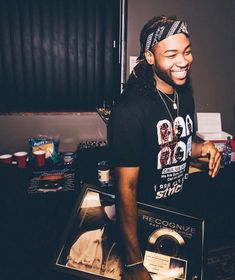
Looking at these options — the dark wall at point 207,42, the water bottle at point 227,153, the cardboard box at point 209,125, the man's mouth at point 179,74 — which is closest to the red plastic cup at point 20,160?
the dark wall at point 207,42

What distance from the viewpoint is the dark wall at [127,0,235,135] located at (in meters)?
2.43

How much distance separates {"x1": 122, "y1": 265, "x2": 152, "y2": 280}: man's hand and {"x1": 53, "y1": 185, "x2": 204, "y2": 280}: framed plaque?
27 mm

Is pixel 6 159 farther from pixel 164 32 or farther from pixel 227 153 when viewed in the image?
pixel 227 153

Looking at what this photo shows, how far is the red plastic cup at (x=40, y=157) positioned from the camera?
2189 mm

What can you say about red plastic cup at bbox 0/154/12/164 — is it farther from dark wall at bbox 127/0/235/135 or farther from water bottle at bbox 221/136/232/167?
water bottle at bbox 221/136/232/167

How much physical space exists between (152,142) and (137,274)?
600mm

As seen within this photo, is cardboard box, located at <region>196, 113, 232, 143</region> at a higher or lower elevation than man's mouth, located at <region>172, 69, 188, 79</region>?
lower

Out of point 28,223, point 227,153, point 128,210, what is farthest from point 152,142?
point 227,153

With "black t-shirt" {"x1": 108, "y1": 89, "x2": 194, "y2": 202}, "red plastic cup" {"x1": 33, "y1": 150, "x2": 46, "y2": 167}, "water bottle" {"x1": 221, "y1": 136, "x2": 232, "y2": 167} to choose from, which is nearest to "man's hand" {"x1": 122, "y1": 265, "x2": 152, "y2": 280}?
"black t-shirt" {"x1": 108, "y1": 89, "x2": 194, "y2": 202}

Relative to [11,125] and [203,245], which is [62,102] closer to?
[11,125]

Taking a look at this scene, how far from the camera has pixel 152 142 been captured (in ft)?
4.33

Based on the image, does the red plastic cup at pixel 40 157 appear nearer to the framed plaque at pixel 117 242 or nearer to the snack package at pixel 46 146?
the snack package at pixel 46 146

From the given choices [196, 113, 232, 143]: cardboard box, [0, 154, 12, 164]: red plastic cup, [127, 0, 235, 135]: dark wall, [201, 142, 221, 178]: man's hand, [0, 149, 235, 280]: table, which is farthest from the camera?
[196, 113, 232, 143]: cardboard box

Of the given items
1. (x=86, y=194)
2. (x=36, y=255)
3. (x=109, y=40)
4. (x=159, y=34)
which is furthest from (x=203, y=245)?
(x=109, y=40)
